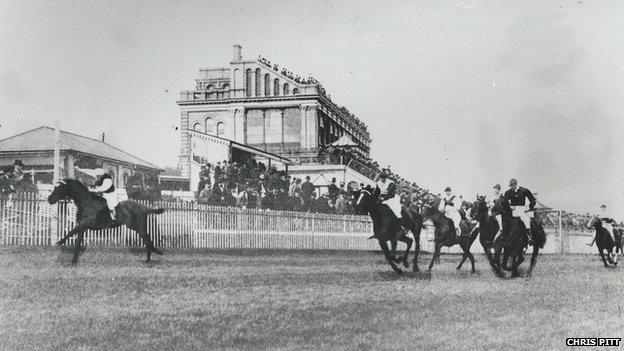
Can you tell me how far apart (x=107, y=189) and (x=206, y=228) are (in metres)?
7.05

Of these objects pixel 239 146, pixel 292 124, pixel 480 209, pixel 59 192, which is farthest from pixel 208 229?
pixel 292 124

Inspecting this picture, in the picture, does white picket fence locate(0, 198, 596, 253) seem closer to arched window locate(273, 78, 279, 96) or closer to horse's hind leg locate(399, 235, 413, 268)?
horse's hind leg locate(399, 235, 413, 268)

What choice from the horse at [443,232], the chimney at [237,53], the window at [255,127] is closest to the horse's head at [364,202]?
the horse at [443,232]

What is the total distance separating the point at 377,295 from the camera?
1070cm

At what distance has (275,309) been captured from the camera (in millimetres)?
9203

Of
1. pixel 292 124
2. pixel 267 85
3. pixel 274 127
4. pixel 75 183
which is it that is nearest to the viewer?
pixel 75 183

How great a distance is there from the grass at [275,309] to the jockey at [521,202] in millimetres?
1883

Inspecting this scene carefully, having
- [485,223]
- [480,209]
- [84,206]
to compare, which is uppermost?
[84,206]

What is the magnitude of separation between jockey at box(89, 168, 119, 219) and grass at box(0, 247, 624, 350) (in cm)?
126

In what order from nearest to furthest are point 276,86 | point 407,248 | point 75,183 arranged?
point 75,183, point 407,248, point 276,86

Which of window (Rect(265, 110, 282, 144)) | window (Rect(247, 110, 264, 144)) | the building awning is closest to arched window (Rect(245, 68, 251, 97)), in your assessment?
window (Rect(247, 110, 264, 144))

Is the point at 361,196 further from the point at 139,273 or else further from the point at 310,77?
the point at 310,77

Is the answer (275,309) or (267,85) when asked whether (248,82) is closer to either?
(267,85)

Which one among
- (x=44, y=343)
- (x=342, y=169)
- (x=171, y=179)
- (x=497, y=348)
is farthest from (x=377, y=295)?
(x=342, y=169)
